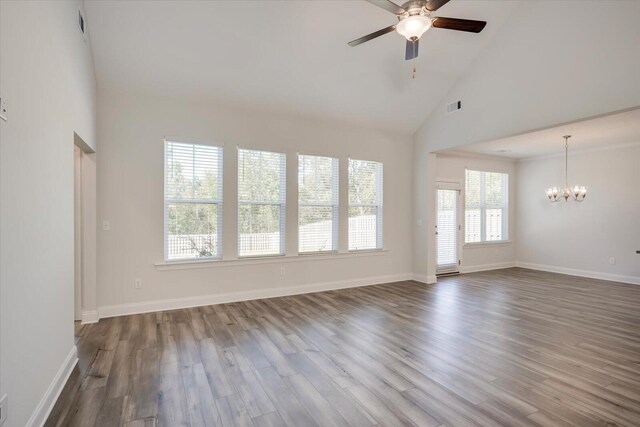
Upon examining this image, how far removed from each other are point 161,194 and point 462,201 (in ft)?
20.6

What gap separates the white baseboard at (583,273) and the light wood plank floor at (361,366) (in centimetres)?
202

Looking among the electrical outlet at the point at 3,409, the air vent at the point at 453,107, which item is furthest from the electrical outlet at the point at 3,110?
the air vent at the point at 453,107

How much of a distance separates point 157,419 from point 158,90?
3.96m

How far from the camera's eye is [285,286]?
5.34 meters

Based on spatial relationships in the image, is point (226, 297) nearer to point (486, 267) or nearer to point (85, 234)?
point (85, 234)

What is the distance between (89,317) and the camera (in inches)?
156

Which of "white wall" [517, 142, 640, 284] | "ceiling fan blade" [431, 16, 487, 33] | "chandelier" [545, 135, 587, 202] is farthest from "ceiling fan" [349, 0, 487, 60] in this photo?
"white wall" [517, 142, 640, 284]

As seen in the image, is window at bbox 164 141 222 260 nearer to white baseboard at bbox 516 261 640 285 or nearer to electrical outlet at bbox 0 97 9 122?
electrical outlet at bbox 0 97 9 122

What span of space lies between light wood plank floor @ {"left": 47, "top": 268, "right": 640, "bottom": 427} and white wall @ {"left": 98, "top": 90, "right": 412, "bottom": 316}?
0.40 meters

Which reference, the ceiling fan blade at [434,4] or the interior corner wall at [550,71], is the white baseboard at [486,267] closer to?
the interior corner wall at [550,71]

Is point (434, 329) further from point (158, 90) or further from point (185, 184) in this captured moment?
point (158, 90)

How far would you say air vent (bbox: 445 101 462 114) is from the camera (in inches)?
217

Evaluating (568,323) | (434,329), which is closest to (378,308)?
(434,329)

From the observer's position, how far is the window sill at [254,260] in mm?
4520
